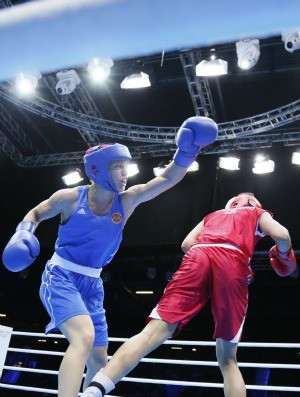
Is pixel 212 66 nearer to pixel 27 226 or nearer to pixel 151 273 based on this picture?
pixel 27 226

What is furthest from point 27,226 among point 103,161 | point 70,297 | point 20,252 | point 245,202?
point 245,202

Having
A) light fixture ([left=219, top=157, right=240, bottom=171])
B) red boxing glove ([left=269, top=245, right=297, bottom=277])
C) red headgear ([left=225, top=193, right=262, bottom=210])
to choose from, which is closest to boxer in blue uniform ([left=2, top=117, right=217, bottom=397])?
red headgear ([left=225, top=193, right=262, bottom=210])

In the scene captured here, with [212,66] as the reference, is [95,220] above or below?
below

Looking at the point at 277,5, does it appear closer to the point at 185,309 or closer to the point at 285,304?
the point at 185,309

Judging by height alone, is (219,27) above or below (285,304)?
below

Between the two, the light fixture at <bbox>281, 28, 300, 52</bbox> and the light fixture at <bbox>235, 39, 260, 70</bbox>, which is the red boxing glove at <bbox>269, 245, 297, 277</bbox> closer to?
the light fixture at <bbox>281, 28, 300, 52</bbox>

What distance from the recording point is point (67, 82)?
563 centimetres

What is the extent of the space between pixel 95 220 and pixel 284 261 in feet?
3.26

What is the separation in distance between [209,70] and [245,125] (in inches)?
47.6

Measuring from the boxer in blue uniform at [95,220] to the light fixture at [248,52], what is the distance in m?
3.27

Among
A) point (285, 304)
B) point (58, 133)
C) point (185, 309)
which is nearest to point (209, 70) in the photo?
point (58, 133)

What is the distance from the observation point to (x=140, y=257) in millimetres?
7832

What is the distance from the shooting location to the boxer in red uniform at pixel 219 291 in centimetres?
187

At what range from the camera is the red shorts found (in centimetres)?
200
